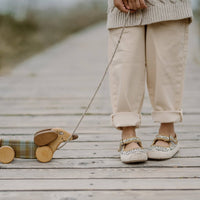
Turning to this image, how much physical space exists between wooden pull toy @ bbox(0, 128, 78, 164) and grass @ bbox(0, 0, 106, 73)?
312cm

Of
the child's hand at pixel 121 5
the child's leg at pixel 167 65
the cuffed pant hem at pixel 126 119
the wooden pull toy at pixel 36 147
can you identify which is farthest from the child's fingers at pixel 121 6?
the wooden pull toy at pixel 36 147

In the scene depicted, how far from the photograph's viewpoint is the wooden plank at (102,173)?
1470 millimetres

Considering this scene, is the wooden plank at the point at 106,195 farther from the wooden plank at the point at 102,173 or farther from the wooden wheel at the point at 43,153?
the wooden wheel at the point at 43,153

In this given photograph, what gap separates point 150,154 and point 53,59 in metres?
4.36

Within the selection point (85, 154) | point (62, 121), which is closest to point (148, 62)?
point (85, 154)

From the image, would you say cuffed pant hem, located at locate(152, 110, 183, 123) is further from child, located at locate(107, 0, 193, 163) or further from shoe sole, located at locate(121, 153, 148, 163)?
shoe sole, located at locate(121, 153, 148, 163)

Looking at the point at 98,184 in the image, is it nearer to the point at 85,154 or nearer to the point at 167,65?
the point at 85,154

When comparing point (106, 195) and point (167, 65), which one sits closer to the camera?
point (106, 195)

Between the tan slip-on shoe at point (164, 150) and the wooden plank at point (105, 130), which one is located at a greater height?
the wooden plank at point (105, 130)

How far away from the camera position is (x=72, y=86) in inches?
146

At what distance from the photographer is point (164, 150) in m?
1.67

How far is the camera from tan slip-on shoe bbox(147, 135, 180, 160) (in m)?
1.65

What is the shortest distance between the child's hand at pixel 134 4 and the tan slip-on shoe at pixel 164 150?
0.59 metres

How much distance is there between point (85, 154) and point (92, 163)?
0.13m
